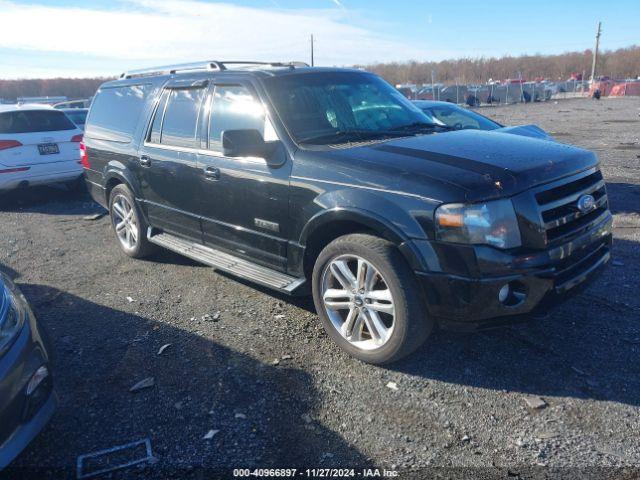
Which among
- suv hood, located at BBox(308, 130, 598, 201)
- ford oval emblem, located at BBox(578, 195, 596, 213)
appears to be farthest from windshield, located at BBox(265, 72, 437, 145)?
ford oval emblem, located at BBox(578, 195, 596, 213)

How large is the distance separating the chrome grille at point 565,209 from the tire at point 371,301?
886 mm

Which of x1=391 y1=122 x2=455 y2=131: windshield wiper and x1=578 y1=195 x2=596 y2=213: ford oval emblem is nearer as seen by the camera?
x1=578 y1=195 x2=596 y2=213: ford oval emblem

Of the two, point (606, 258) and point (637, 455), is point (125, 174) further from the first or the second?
point (637, 455)

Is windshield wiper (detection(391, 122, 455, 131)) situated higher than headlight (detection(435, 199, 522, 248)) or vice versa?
windshield wiper (detection(391, 122, 455, 131))

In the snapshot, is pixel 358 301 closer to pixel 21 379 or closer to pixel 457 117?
pixel 21 379

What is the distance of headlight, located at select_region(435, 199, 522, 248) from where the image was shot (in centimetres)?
288

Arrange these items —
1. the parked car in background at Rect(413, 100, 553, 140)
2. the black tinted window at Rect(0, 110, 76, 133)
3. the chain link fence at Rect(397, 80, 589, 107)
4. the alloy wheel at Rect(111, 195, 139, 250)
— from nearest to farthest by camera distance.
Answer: the alloy wheel at Rect(111, 195, 139, 250) → the parked car in background at Rect(413, 100, 553, 140) → the black tinted window at Rect(0, 110, 76, 133) → the chain link fence at Rect(397, 80, 589, 107)

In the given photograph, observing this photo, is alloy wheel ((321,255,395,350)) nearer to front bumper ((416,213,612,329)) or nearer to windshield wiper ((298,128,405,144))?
front bumper ((416,213,612,329))

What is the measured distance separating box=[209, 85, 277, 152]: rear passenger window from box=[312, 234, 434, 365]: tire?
117cm

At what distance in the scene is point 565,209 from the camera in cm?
322

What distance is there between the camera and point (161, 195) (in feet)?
16.8

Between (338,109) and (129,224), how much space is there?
3119 millimetres

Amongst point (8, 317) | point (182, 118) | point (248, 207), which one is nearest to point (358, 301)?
point (248, 207)

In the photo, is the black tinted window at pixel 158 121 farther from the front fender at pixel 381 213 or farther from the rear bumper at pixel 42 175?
the rear bumper at pixel 42 175
